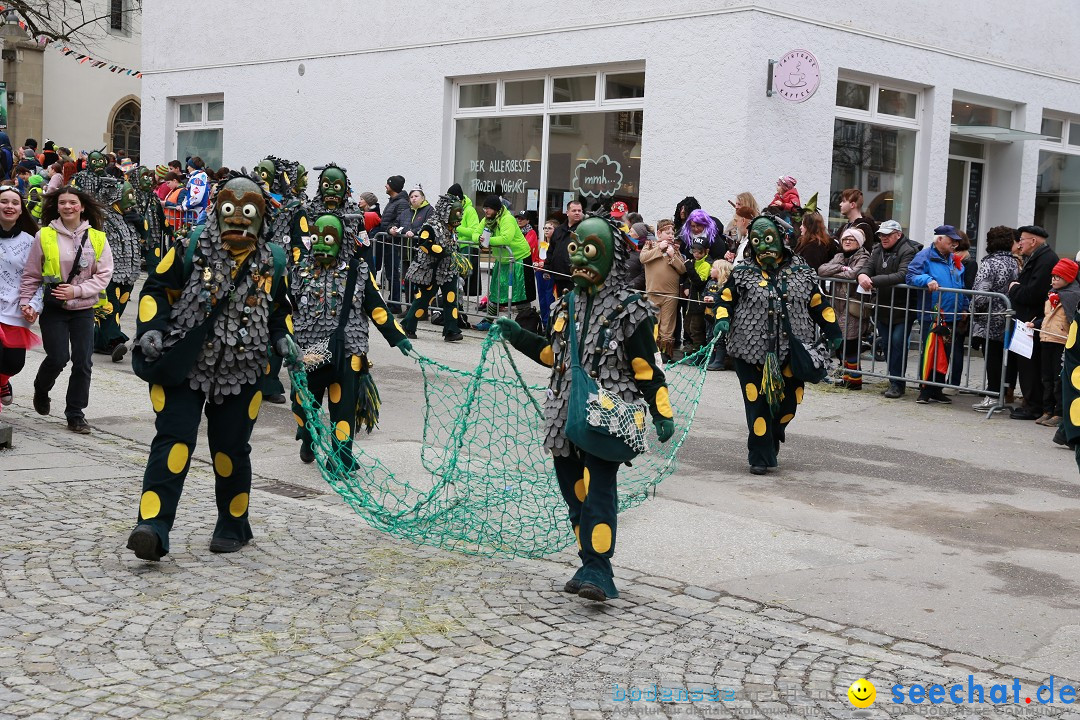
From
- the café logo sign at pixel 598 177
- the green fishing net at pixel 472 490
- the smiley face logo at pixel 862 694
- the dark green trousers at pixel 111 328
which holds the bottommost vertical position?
the smiley face logo at pixel 862 694

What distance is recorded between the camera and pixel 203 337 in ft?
20.5

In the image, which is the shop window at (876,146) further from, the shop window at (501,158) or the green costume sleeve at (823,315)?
the green costume sleeve at (823,315)

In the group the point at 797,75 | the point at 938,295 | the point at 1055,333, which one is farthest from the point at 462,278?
the point at 1055,333

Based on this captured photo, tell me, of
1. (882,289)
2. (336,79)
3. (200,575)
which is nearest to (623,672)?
(200,575)

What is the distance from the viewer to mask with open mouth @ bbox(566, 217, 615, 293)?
5.93 meters

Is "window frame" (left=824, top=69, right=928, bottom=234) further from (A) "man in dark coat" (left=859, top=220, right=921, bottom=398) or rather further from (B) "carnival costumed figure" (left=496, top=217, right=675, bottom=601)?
(B) "carnival costumed figure" (left=496, top=217, right=675, bottom=601)

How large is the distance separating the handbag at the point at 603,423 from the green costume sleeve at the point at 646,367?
0.27 feet

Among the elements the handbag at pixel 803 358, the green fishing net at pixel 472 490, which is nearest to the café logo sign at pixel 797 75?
the handbag at pixel 803 358

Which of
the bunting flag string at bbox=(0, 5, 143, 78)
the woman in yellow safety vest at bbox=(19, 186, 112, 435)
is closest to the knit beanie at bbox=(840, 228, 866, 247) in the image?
the woman in yellow safety vest at bbox=(19, 186, 112, 435)

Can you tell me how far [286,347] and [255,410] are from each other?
0.38 meters

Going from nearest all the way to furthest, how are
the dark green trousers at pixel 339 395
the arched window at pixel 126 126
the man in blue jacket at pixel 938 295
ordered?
the dark green trousers at pixel 339 395 → the man in blue jacket at pixel 938 295 → the arched window at pixel 126 126

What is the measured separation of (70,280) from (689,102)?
9.07 metres

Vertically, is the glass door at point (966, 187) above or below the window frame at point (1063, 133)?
below

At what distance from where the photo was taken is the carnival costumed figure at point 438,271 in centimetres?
1566
